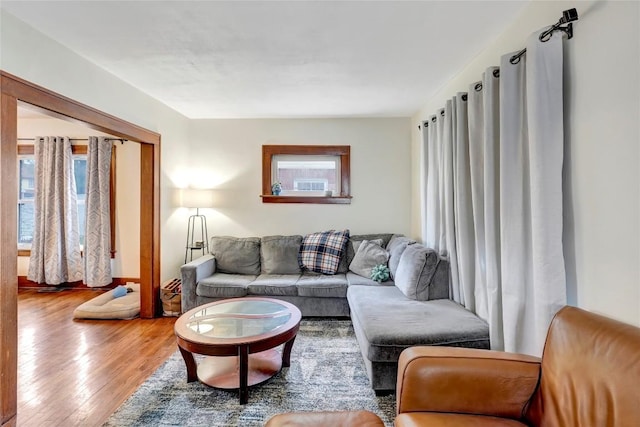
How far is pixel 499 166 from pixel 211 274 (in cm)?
316

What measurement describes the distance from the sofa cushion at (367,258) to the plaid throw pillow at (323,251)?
0.22 metres

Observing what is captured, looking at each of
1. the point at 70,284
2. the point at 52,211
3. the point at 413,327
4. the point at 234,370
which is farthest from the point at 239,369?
the point at 52,211

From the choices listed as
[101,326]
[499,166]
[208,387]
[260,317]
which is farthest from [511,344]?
[101,326]

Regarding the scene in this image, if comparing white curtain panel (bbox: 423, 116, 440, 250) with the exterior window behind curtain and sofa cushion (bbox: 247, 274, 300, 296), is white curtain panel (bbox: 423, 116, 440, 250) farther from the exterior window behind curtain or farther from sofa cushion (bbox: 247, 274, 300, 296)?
the exterior window behind curtain

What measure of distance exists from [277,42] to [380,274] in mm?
2350

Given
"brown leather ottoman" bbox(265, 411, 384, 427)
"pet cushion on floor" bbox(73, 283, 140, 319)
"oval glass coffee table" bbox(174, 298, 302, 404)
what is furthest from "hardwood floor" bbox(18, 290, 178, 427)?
"brown leather ottoman" bbox(265, 411, 384, 427)

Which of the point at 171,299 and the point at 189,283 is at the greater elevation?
the point at 189,283

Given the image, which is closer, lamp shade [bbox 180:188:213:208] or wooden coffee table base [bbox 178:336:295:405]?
wooden coffee table base [bbox 178:336:295:405]

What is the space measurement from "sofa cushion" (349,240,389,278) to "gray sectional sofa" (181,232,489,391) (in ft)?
0.04

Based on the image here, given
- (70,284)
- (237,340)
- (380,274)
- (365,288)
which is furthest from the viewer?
(70,284)

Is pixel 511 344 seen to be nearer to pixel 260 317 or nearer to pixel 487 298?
pixel 487 298

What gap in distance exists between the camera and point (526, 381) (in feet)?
4.20

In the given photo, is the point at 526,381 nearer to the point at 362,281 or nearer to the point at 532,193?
the point at 532,193

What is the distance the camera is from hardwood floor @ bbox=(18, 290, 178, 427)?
197 centimetres
